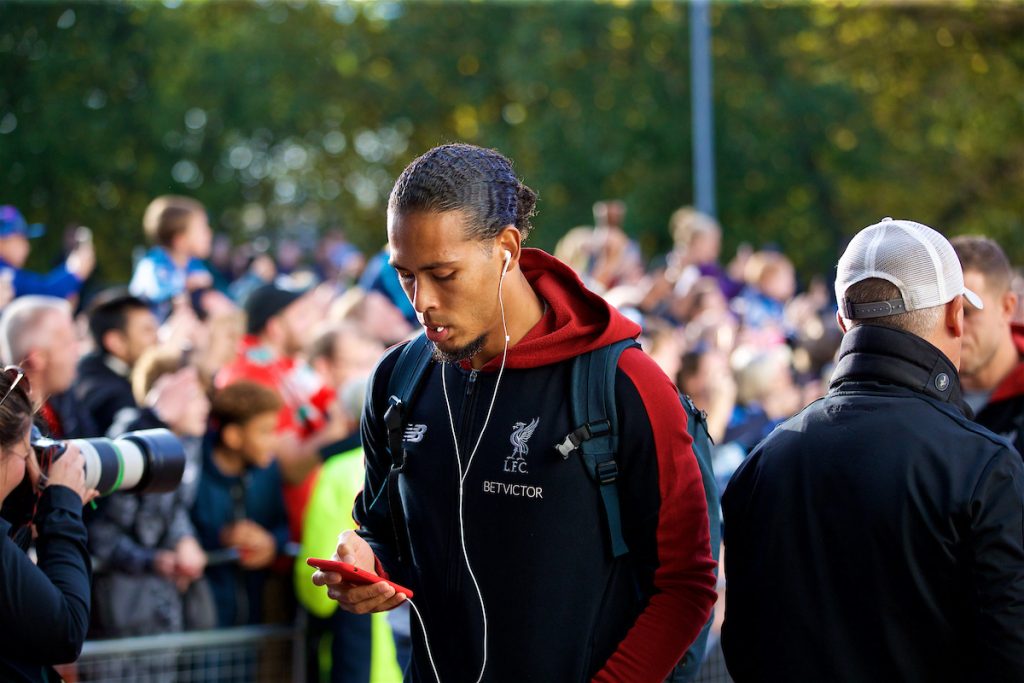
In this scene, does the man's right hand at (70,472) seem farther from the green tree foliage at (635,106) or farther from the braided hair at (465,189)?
the green tree foliage at (635,106)

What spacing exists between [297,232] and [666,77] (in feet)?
27.6

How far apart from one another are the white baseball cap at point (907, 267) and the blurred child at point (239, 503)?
341cm

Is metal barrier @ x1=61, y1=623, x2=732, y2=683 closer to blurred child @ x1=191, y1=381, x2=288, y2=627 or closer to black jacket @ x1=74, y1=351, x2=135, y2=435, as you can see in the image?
blurred child @ x1=191, y1=381, x2=288, y2=627

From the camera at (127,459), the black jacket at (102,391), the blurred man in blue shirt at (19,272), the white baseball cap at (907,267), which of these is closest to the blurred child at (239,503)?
the black jacket at (102,391)

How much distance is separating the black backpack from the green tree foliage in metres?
16.6

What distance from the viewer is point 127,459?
3.48m

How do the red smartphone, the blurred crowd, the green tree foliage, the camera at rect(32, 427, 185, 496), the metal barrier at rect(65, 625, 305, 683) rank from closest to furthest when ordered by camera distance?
the red smartphone, the camera at rect(32, 427, 185, 496), the metal barrier at rect(65, 625, 305, 683), the blurred crowd, the green tree foliage

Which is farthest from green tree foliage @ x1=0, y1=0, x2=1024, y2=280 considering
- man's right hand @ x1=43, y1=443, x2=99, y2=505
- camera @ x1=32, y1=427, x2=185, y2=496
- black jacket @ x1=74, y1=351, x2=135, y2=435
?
man's right hand @ x1=43, y1=443, x2=99, y2=505

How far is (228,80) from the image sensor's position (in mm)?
22875

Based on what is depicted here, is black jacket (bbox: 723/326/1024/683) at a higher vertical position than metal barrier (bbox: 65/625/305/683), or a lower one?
higher

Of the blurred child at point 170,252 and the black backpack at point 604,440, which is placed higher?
the blurred child at point 170,252

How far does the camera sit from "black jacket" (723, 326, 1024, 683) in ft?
8.83

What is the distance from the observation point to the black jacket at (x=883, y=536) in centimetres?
269

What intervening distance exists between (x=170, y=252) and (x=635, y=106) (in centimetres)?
1521
